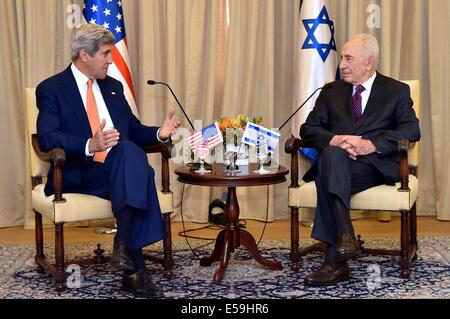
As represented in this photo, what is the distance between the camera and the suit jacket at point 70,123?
3516 mm

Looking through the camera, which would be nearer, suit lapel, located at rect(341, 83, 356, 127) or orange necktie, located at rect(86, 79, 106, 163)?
orange necktie, located at rect(86, 79, 106, 163)

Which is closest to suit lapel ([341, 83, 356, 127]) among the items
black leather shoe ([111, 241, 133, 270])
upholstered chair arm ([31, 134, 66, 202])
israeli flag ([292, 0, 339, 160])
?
israeli flag ([292, 0, 339, 160])

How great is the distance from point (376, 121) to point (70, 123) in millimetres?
1694

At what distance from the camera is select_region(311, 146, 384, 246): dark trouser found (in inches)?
140

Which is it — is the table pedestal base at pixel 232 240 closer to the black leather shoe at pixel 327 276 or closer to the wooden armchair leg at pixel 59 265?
the black leather shoe at pixel 327 276

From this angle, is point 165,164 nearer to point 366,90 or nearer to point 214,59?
point 366,90

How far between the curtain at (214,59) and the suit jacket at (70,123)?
4.82ft

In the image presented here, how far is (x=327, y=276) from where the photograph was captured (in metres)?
3.54

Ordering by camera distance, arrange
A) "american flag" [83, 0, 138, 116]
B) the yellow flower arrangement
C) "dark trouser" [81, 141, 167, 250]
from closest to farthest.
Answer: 1. "dark trouser" [81, 141, 167, 250]
2. the yellow flower arrangement
3. "american flag" [83, 0, 138, 116]

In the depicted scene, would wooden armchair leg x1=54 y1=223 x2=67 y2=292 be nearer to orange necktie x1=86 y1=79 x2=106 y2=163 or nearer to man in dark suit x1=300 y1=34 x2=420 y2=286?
orange necktie x1=86 y1=79 x2=106 y2=163

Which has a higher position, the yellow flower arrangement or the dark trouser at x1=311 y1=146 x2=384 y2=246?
the yellow flower arrangement

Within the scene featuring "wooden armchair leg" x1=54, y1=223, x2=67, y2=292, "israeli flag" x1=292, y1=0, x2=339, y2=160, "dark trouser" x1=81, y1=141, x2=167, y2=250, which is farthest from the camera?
"israeli flag" x1=292, y1=0, x2=339, y2=160

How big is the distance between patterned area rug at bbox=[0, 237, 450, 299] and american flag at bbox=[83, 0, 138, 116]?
132 centimetres

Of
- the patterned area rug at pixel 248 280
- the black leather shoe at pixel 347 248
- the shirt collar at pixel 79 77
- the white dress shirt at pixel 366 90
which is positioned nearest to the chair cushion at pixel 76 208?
the patterned area rug at pixel 248 280
